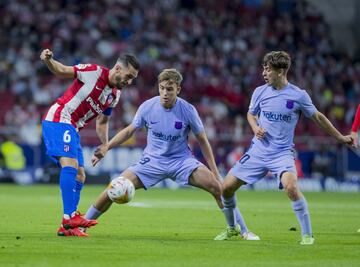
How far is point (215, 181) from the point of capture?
1166cm

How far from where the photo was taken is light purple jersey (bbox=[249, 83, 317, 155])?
1150cm

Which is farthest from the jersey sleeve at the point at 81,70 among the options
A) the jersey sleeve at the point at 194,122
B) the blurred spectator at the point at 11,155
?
the blurred spectator at the point at 11,155

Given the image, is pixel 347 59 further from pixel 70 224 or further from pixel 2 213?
pixel 70 224

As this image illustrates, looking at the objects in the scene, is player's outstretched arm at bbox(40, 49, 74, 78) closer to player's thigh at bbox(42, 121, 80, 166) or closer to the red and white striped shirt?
the red and white striped shirt

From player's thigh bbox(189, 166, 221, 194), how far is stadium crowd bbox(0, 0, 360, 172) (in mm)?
17013

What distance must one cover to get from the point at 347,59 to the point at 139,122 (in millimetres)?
26292

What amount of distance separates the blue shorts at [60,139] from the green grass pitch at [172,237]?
105 centimetres

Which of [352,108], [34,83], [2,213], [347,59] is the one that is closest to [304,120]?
[352,108]

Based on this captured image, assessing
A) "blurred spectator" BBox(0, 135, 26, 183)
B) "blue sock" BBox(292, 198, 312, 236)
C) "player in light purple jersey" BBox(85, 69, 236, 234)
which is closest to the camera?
"blue sock" BBox(292, 198, 312, 236)

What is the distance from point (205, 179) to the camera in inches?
460

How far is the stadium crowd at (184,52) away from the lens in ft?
98.0

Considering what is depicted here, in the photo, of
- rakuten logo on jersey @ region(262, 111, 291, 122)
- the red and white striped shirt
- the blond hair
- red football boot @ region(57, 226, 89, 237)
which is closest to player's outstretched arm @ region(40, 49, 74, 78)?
the red and white striped shirt

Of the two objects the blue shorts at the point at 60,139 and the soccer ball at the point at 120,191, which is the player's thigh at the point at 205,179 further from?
the blue shorts at the point at 60,139

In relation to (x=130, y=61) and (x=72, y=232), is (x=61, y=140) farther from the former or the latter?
(x=130, y=61)
